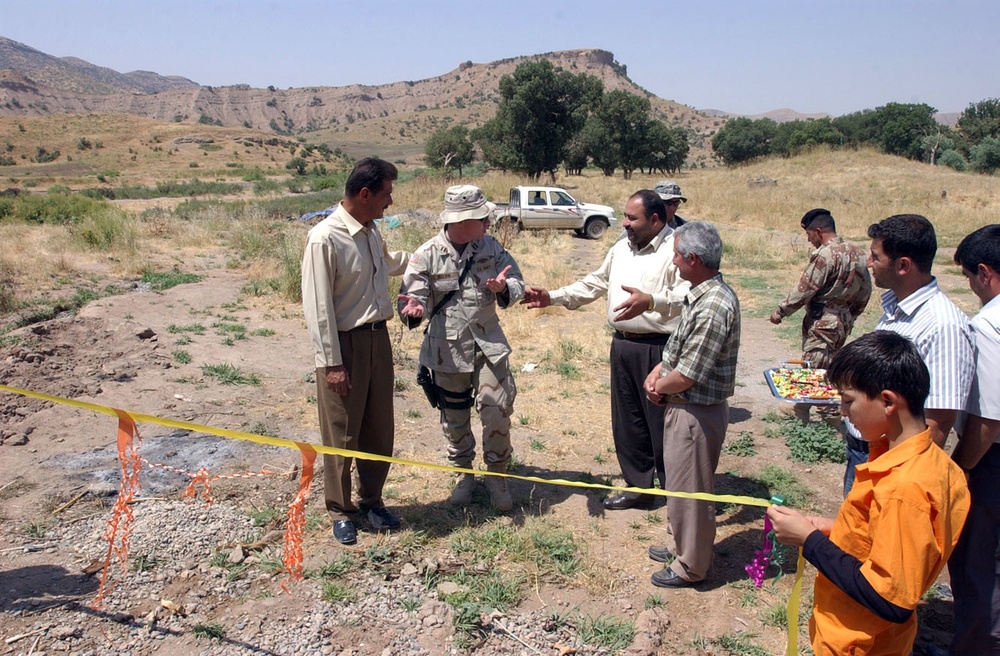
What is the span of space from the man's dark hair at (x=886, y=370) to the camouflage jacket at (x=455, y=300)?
7.26 ft

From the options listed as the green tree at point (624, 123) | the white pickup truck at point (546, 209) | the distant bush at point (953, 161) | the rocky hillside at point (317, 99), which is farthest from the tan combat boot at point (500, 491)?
the rocky hillside at point (317, 99)

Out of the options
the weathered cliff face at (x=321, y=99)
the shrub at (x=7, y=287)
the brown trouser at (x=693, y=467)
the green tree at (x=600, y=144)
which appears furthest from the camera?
the weathered cliff face at (x=321, y=99)

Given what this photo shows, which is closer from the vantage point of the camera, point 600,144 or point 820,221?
point 820,221

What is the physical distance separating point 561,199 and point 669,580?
15.7 meters

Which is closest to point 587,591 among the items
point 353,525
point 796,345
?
point 353,525

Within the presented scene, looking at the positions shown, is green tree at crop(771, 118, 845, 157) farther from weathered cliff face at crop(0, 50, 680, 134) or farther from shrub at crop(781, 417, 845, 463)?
weathered cliff face at crop(0, 50, 680, 134)

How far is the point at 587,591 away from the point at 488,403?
116 centimetres

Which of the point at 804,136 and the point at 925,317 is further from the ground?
the point at 804,136

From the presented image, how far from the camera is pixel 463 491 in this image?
4184 millimetres

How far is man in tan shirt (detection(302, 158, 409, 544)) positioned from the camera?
3396 millimetres

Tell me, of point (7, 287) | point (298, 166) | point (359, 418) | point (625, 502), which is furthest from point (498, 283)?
point (298, 166)

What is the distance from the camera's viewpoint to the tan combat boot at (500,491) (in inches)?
160

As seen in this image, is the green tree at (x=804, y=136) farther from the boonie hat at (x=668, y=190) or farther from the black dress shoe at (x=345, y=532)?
the black dress shoe at (x=345, y=532)

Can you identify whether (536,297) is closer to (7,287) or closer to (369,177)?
(369,177)
